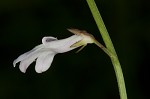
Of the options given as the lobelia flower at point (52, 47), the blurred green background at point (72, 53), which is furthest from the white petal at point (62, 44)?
the blurred green background at point (72, 53)

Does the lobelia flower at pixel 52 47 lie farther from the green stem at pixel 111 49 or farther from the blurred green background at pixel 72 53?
the blurred green background at pixel 72 53

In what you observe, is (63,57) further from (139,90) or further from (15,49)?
(139,90)

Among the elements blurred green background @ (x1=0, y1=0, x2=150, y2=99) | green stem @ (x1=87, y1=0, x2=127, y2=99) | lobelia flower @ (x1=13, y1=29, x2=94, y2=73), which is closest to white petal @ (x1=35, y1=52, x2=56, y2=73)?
lobelia flower @ (x1=13, y1=29, x2=94, y2=73)

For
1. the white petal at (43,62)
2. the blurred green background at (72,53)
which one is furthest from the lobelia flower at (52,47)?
the blurred green background at (72,53)

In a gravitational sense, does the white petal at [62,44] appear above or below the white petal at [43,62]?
above

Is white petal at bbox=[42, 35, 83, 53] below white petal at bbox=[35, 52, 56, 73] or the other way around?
the other way around

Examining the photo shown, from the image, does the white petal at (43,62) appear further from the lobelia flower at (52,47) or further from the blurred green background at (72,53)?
the blurred green background at (72,53)

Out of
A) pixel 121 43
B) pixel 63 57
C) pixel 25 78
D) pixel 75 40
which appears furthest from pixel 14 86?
pixel 75 40

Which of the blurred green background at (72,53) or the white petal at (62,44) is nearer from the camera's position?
the white petal at (62,44)

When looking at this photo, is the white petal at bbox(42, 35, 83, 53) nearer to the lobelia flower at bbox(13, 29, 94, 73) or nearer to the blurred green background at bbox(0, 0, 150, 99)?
the lobelia flower at bbox(13, 29, 94, 73)
